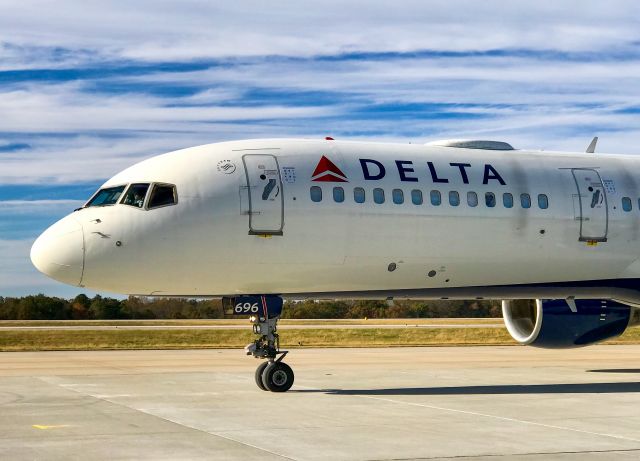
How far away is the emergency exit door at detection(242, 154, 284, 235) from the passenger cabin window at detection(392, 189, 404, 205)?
2452 millimetres

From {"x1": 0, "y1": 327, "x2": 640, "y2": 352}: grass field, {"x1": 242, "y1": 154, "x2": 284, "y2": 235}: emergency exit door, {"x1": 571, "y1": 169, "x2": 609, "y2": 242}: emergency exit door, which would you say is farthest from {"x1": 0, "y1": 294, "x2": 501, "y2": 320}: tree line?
{"x1": 242, "y1": 154, "x2": 284, "y2": 235}: emergency exit door

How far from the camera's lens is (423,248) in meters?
20.6

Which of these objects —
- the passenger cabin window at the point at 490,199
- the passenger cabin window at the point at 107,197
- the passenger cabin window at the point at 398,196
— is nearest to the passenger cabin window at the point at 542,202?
the passenger cabin window at the point at 490,199

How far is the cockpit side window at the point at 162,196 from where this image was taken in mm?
19000

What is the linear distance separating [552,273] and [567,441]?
9337 mm

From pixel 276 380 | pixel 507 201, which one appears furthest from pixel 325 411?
pixel 507 201

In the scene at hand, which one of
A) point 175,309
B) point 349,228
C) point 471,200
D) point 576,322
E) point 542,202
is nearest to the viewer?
point 349,228

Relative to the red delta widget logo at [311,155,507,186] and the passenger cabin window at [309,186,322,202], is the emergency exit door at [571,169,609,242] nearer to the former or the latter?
the red delta widget logo at [311,155,507,186]

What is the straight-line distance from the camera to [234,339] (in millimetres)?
43812

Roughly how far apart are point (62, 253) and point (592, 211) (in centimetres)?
1147

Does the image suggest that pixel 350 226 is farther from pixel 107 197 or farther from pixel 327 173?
pixel 107 197

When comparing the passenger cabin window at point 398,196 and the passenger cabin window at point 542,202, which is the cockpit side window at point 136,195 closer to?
the passenger cabin window at point 398,196

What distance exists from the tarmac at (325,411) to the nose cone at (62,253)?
2.34m

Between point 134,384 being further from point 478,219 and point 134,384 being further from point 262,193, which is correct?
point 478,219
